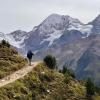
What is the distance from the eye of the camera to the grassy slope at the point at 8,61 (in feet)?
185

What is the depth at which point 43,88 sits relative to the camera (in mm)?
52219

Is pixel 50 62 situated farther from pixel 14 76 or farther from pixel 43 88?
pixel 43 88

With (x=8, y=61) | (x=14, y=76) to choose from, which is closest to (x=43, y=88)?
(x=14, y=76)

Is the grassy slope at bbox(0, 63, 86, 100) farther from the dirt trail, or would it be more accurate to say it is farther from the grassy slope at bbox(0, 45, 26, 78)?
the grassy slope at bbox(0, 45, 26, 78)

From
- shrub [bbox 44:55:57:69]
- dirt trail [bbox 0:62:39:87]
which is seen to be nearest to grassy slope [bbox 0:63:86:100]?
dirt trail [bbox 0:62:39:87]

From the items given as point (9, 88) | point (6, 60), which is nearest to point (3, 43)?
point (6, 60)

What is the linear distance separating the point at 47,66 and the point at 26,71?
7.22 meters

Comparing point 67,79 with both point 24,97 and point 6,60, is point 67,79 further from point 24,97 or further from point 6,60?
point 24,97

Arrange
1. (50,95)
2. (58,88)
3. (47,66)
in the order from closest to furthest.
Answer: (50,95) → (58,88) → (47,66)

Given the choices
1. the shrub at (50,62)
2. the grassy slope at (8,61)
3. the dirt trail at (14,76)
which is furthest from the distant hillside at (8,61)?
the shrub at (50,62)

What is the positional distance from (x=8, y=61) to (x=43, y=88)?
985cm

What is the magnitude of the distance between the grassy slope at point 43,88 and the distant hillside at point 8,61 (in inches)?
120

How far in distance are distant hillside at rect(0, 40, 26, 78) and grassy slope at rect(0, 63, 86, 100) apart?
3058mm

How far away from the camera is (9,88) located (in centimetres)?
4594
